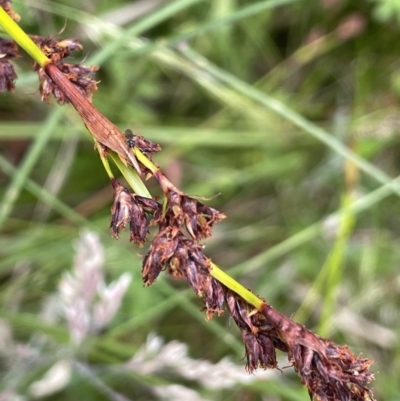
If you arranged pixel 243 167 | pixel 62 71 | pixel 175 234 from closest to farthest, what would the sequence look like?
pixel 175 234 < pixel 62 71 < pixel 243 167

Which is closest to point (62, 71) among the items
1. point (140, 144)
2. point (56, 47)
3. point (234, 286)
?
point (56, 47)

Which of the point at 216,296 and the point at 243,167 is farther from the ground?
the point at 243,167

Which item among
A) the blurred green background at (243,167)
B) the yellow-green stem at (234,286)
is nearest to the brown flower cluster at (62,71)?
the yellow-green stem at (234,286)

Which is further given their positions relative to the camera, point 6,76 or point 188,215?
point 6,76

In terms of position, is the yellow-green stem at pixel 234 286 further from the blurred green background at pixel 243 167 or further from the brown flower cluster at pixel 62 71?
the blurred green background at pixel 243 167

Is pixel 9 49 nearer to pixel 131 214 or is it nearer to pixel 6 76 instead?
pixel 6 76

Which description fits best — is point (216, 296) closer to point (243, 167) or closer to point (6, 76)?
point (6, 76)

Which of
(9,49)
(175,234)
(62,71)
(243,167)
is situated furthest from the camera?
(243,167)

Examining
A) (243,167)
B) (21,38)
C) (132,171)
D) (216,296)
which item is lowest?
(216,296)
